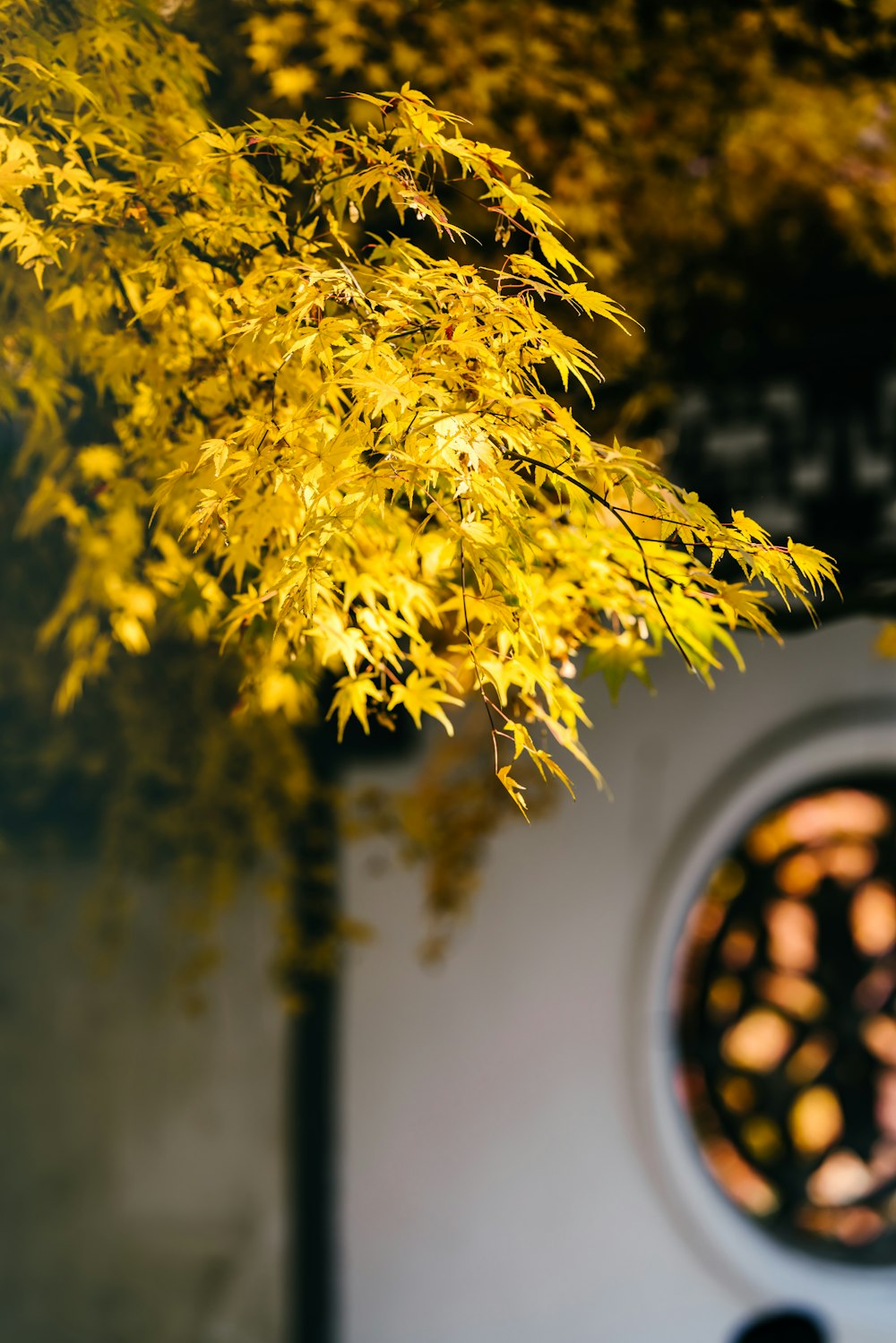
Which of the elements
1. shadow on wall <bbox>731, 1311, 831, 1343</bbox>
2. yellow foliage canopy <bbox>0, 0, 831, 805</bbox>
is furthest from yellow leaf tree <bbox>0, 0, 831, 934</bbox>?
shadow on wall <bbox>731, 1311, 831, 1343</bbox>

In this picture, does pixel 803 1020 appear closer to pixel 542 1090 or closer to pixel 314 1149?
pixel 542 1090

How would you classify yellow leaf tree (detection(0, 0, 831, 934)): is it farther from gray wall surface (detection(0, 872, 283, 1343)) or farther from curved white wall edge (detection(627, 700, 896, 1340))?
gray wall surface (detection(0, 872, 283, 1343))

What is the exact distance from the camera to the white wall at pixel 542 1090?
2.60 metres

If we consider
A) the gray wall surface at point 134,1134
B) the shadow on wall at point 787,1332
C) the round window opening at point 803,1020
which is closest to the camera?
the shadow on wall at point 787,1332

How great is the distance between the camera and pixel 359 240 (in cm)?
213

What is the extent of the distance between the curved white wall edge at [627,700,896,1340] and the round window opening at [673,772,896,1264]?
0.05 m

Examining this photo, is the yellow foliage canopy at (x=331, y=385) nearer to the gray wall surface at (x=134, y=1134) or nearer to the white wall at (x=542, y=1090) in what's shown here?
the white wall at (x=542, y=1090)

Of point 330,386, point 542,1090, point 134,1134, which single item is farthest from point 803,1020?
point 330,386

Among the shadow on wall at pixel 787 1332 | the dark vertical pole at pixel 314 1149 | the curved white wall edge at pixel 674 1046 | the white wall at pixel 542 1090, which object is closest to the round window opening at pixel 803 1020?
the curved white wall edge at pixel 674 1046

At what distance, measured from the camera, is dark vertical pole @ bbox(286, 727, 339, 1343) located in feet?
8.53

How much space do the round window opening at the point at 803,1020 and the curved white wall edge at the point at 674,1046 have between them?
0.05m

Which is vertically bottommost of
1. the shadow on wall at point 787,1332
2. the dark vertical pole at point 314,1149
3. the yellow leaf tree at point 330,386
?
the shadow on wall at point 787,1332

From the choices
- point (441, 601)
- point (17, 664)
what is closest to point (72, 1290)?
point (17, 664)

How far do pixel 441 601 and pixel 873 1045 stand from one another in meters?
1.69
